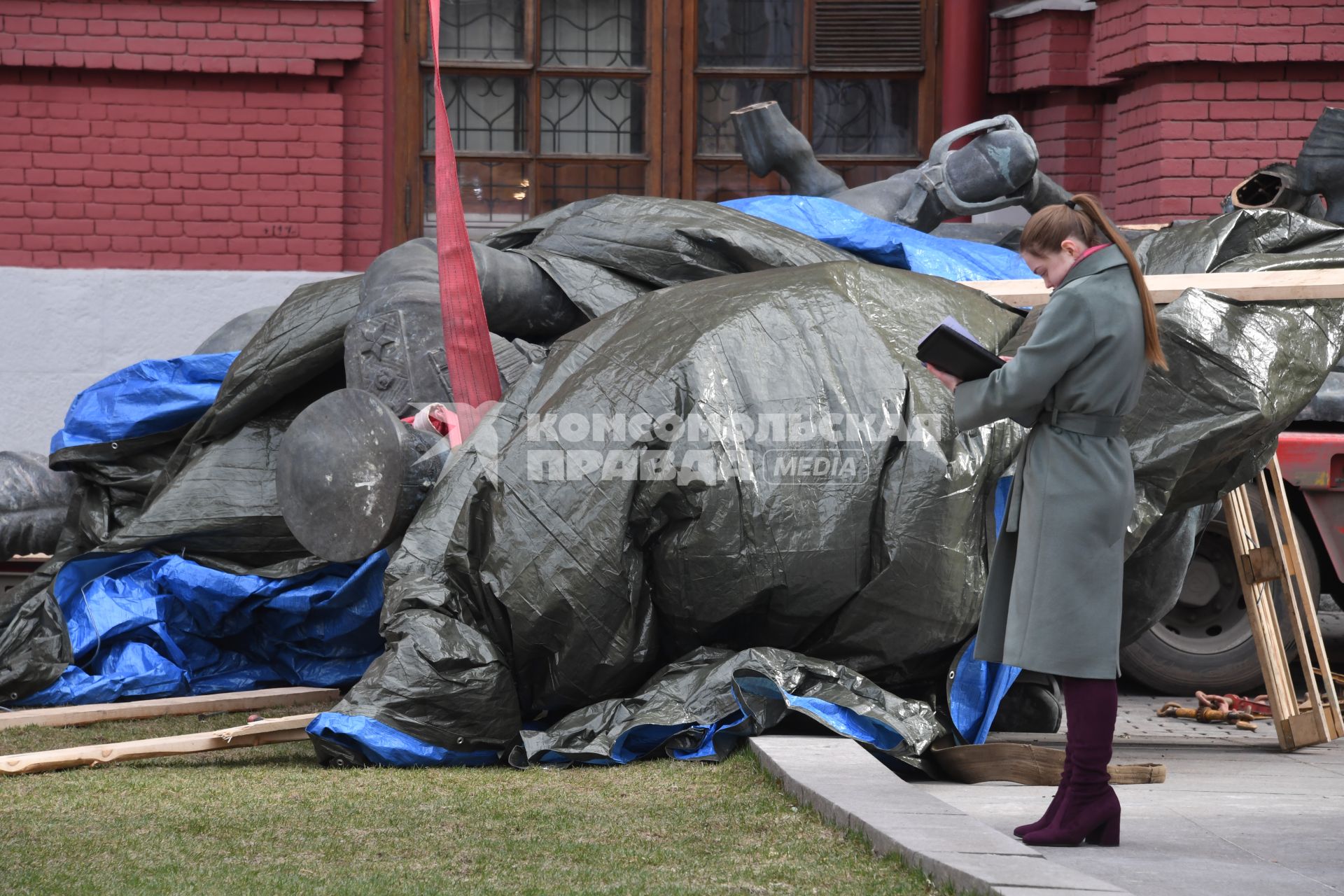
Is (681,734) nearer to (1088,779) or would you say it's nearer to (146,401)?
(1088,779)

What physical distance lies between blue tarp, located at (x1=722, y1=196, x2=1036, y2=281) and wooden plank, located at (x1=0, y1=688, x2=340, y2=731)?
245 cm

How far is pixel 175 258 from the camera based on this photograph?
9078 mm

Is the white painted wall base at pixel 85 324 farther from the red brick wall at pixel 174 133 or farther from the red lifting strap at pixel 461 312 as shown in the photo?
the red lifting strap at pixel 461 312

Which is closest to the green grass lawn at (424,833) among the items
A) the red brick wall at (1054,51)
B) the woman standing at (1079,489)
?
the woman standing at (1079,489)

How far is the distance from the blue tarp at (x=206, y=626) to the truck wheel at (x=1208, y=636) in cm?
296

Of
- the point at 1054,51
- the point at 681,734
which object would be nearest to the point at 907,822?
the point at 681,734

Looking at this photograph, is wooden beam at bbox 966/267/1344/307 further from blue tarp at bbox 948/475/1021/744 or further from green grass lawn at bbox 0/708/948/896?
green grass lawn at bbox 0/708/948/896

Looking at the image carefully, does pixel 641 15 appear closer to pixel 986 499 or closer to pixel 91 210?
pixel 91 210

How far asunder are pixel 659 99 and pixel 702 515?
19.0 feet

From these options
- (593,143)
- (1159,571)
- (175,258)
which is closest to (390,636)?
(1159,571)

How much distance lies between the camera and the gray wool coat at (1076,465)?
141 inches

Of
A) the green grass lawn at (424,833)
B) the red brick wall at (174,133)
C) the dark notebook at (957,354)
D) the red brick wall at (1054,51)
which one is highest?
the red brick wall at (1054,51)

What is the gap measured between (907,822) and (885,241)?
338 cm

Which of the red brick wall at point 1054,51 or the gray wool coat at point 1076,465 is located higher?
the red brick wall at point 1054,51
